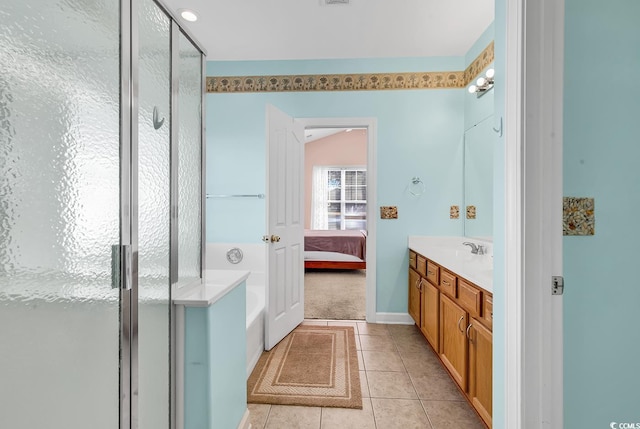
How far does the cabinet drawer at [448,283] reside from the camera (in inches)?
73.1

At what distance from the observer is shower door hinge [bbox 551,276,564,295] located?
3.04 feet

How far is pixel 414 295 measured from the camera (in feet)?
9.10

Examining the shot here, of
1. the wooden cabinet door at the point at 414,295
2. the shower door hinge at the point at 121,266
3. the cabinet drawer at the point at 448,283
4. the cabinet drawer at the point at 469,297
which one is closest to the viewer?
the shower door hinge at the point at 121,266

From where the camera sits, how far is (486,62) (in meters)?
2.51

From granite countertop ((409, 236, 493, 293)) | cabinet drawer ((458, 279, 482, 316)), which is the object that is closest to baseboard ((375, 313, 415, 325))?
granite countertop ((409, 236, 493, 293))

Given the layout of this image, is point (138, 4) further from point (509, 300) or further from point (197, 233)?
point (509, 300)

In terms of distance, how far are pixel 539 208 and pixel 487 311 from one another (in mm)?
720

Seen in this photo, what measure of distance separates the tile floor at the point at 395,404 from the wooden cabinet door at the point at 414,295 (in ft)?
1.19

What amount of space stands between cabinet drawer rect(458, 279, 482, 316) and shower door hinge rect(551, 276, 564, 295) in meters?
0.61

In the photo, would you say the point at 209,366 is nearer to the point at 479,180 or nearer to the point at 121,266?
the point at 121,266

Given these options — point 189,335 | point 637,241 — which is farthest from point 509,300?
point 189,335

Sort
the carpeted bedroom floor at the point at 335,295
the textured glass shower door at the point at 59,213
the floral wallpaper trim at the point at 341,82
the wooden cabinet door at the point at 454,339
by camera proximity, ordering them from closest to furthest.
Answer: the textured glass shower door at the point at 59,213 < the wooden cabinet door at the point at 454,339 < the floral wallpaper trim at the point at 341,82 < the carpeted bedroom floor at the point at 335,295

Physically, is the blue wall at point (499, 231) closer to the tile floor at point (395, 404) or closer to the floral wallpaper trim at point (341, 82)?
the tile floor at point (395, 404)

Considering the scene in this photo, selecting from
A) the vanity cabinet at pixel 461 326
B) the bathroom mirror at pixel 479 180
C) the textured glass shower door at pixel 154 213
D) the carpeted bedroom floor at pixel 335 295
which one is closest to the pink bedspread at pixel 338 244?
the carpeted bedroom floor at pixel 335 295
